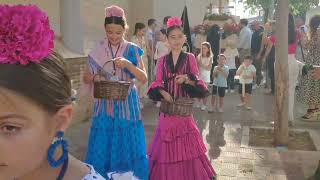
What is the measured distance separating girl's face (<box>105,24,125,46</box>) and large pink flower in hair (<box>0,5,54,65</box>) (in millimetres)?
3005

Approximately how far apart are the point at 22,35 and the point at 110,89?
276cm

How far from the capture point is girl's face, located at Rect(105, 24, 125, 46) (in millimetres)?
4445

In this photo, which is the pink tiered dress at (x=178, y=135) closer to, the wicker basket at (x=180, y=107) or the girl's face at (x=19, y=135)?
the wicker basket at (x=180, y=107)

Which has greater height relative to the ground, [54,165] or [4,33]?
[4,33]

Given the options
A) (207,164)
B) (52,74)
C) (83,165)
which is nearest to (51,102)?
(52,74)

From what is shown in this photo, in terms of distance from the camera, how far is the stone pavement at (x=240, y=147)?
549cm

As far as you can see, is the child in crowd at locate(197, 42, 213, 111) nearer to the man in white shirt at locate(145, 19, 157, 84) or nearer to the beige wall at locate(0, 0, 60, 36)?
the man in white shirt at locate(145, 19, 157, 84)

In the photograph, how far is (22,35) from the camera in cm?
140

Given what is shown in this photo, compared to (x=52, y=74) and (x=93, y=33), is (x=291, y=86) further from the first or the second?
(x=52, y=74)

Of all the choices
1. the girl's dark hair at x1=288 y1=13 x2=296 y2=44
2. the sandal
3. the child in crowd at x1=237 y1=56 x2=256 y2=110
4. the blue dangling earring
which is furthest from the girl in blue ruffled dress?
the child in crowd at x1=237 y1=56 x2=256 y2=110

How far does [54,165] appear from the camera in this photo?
1.57m

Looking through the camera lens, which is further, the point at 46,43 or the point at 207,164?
the point at 207,164

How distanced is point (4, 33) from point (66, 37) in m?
6.28

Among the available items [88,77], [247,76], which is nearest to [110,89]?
[88,77]
